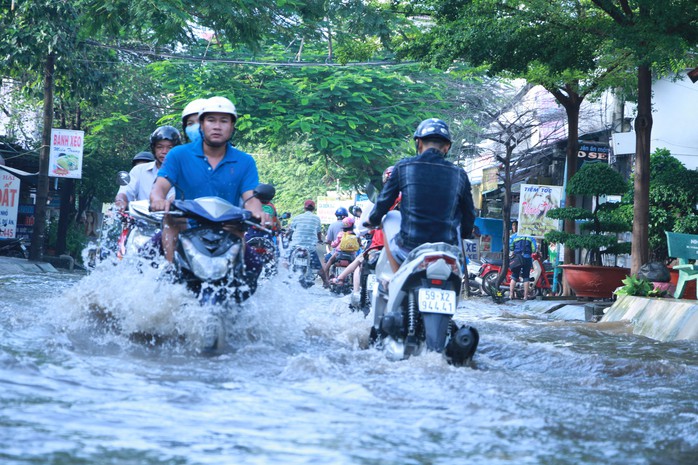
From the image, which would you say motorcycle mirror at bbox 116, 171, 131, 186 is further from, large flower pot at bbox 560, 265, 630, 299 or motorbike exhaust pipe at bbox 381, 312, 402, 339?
large flower pot at bbox 560, 265, 630, 299

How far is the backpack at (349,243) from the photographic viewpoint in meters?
17.6

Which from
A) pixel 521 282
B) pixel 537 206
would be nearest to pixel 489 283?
pixel 521 282

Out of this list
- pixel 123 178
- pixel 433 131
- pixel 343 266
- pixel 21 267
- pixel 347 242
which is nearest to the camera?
pixel 433 131

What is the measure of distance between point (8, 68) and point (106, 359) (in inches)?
824

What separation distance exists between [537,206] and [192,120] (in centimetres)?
1653

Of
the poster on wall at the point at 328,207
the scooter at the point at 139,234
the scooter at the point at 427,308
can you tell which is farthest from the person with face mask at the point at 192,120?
the poster on wall at the point at 328,207

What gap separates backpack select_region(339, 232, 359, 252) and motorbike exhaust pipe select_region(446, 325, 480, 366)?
11749 mm

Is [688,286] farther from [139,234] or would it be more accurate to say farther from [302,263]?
[139,234]

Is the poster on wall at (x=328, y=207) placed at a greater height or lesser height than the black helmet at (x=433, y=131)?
greater

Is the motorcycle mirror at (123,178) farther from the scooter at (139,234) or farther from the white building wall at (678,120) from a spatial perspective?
the white building wall at (678,120)

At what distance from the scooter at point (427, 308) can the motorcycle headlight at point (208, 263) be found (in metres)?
1.01

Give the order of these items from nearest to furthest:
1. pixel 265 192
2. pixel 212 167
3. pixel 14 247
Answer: pixel 265 192 → pixel 212 167 → pixel 14 247

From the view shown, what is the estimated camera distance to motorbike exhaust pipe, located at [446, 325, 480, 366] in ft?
19.1

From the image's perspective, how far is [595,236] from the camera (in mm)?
15484
